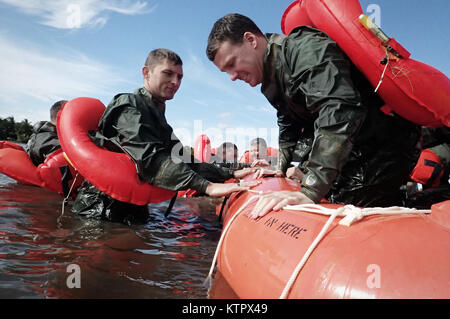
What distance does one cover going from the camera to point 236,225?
180 centimetres

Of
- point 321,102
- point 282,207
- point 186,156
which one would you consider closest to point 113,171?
point 186,156

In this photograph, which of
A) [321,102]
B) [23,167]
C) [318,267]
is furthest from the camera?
[23,167]

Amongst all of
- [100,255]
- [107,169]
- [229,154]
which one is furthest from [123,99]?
[229,154]

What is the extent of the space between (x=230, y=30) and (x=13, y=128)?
2711 inches

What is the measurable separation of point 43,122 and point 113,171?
13.3 feet

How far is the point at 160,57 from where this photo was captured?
3.30m

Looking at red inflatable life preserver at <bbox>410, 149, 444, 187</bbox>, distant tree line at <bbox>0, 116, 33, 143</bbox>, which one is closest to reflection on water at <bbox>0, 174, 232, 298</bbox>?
red inflatable life preserver at <bbox>410, 149, 444, 187</bbox>

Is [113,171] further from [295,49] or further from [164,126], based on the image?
[295,49]

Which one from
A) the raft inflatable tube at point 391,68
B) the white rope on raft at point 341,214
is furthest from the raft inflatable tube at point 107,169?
the raft inflatable tube at point 391,68

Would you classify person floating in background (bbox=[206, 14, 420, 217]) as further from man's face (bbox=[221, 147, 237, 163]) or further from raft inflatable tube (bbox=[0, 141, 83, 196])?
man's face (bbox=[221, 147, 237, 163])

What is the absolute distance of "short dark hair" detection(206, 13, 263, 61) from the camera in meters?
2.19

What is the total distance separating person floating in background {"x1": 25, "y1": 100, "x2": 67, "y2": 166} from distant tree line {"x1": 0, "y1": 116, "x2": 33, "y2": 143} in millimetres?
56356

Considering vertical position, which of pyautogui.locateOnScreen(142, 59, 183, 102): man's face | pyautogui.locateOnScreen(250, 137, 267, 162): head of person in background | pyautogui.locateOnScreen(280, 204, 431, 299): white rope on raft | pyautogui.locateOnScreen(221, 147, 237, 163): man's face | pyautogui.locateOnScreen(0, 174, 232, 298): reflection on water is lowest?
pyautogui.locateOnScreen(0, 174, 232, 298): reflection on water

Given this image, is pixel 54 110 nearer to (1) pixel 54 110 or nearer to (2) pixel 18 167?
(1) pixel 54 110
